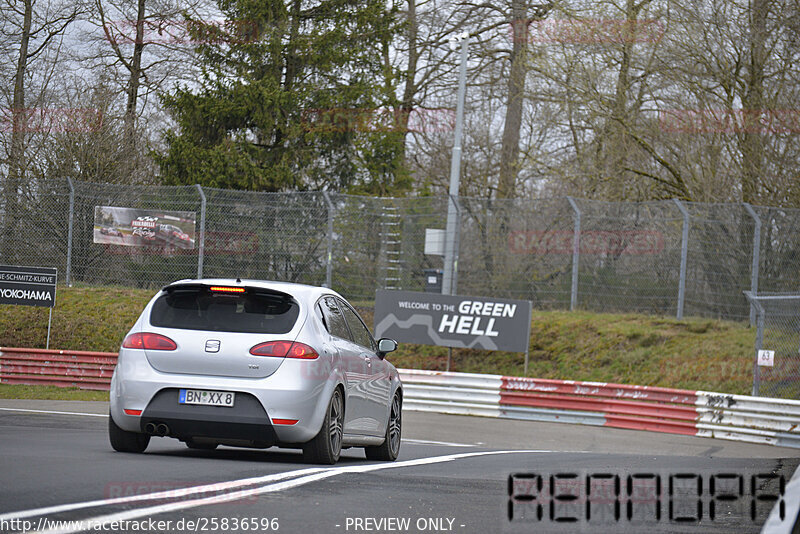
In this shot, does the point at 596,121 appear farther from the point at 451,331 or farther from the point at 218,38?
the point at 218,38

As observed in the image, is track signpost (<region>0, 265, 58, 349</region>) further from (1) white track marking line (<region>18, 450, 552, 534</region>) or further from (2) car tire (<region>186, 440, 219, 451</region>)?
(1) white track marking line (<region>18, 450, 552, 534</region>)

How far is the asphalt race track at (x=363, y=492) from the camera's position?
561 cm

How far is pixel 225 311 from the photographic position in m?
8.87

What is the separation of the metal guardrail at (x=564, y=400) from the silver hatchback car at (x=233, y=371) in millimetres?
11844

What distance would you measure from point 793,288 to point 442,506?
17801mm

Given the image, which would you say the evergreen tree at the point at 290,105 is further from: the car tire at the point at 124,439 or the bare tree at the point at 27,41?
the car tire at the point at 124,439

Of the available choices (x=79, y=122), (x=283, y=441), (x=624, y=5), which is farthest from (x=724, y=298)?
(x=79, y=122)

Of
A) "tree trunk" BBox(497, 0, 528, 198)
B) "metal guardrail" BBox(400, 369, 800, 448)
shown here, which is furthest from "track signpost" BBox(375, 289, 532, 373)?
"tree trunk" BBox(497, 0, 528, 198)

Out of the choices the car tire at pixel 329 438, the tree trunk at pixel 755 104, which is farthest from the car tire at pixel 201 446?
the tree trunk at pixel 755 104

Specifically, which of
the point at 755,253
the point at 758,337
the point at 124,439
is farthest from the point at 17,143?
the point at 124,439

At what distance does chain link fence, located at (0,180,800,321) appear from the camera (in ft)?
75.5

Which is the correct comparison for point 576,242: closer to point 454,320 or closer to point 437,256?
point 454,320

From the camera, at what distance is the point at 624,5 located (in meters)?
26.1

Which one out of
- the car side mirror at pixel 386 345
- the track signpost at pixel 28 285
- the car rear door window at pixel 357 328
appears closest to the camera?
Result: the car rear door window at pixel 357 328
